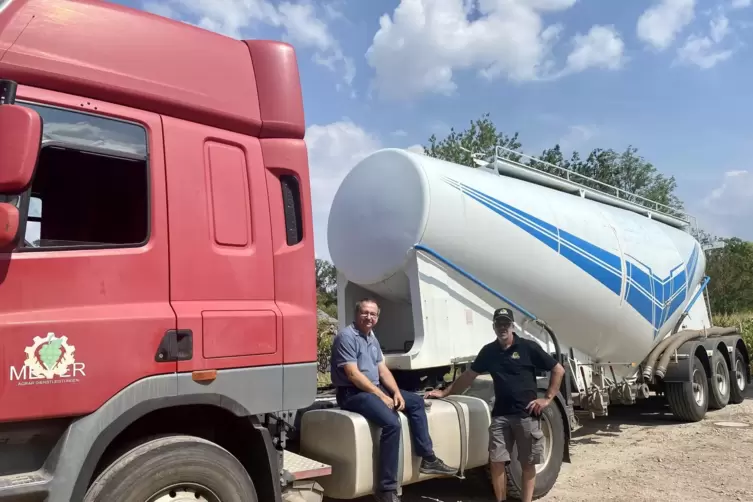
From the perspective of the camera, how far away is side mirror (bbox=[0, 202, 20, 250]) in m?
2.63

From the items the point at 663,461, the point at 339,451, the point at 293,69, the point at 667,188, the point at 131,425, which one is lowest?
the point at 663,461

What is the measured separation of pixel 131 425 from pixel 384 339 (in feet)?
12.5

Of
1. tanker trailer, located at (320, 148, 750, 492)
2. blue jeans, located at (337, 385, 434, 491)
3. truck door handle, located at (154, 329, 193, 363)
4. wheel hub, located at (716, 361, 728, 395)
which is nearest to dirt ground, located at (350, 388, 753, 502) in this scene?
tanker trailer, located at (320, 148, 750, 492)

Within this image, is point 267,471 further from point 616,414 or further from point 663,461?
point 616,414

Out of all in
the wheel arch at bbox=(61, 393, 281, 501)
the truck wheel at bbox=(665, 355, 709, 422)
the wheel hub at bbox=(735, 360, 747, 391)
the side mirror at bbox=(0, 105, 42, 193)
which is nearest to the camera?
the side mirror at bbox=(0, 105, 42, 193)

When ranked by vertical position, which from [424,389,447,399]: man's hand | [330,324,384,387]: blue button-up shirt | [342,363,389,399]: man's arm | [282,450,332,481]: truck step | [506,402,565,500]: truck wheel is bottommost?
[506,402,565,500]: truck wheel

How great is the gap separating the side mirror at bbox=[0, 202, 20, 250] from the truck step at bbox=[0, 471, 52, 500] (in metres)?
1.02

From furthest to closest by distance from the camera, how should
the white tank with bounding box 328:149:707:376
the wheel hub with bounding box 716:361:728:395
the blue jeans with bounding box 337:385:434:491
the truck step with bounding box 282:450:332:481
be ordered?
1. the wheel hub with bounding box 716:361:728:395
2. the white tank with bounding box 328:149:707:376
3. the blue jeans with bounding box 337:385:434:491
4. the truck step with bounding box 282:450:332:481

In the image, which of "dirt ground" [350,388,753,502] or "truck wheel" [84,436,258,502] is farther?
"dirt ground" [350,388,753,502]

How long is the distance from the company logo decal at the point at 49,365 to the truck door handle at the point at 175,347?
373 mm

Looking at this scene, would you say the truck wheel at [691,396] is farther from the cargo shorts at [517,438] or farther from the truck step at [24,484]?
the truck step at [24,484]

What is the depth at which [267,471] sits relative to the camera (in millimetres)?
3557

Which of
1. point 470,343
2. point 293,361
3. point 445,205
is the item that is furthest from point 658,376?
point 293,361

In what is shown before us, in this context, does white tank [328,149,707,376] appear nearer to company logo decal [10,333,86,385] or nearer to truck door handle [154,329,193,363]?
truck door handle [154,329,193,363]
